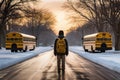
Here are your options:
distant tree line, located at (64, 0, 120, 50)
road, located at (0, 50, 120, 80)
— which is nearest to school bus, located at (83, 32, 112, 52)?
distant tree line, located at (64, 0, 120, 50)

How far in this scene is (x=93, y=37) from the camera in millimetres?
57656

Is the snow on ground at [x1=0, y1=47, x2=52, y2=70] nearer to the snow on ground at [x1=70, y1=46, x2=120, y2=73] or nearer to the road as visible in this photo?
the road

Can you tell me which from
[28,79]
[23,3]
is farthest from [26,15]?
[28,79]

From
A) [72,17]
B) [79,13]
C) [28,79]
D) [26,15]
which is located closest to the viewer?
[28,79]

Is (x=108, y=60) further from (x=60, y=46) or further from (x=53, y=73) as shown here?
(x=53, y=73)

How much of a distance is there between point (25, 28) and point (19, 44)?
84.3 m

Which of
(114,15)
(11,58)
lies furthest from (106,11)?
(11,58)

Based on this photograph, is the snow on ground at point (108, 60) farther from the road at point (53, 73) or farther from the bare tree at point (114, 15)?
the bare tree at point (114, 15)

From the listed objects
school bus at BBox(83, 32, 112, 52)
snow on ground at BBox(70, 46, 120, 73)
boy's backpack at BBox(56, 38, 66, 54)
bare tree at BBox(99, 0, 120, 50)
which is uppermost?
bare tree at BBox(99, 0, 120, 50)

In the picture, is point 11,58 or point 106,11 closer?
point 11,58

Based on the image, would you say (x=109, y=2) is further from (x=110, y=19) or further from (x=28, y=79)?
(x=28, y=79)

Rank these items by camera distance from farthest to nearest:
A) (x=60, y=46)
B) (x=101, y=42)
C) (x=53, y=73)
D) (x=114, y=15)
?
(x=114, y=15) → (x=101, y=42) → (x=60, y=46) → (x=53, y=73)

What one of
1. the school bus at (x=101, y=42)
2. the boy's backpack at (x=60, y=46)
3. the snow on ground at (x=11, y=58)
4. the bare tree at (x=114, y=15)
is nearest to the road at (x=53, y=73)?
the boy's backpack at (x=60, y=46)

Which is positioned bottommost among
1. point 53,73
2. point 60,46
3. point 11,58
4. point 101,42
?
point 53,73
